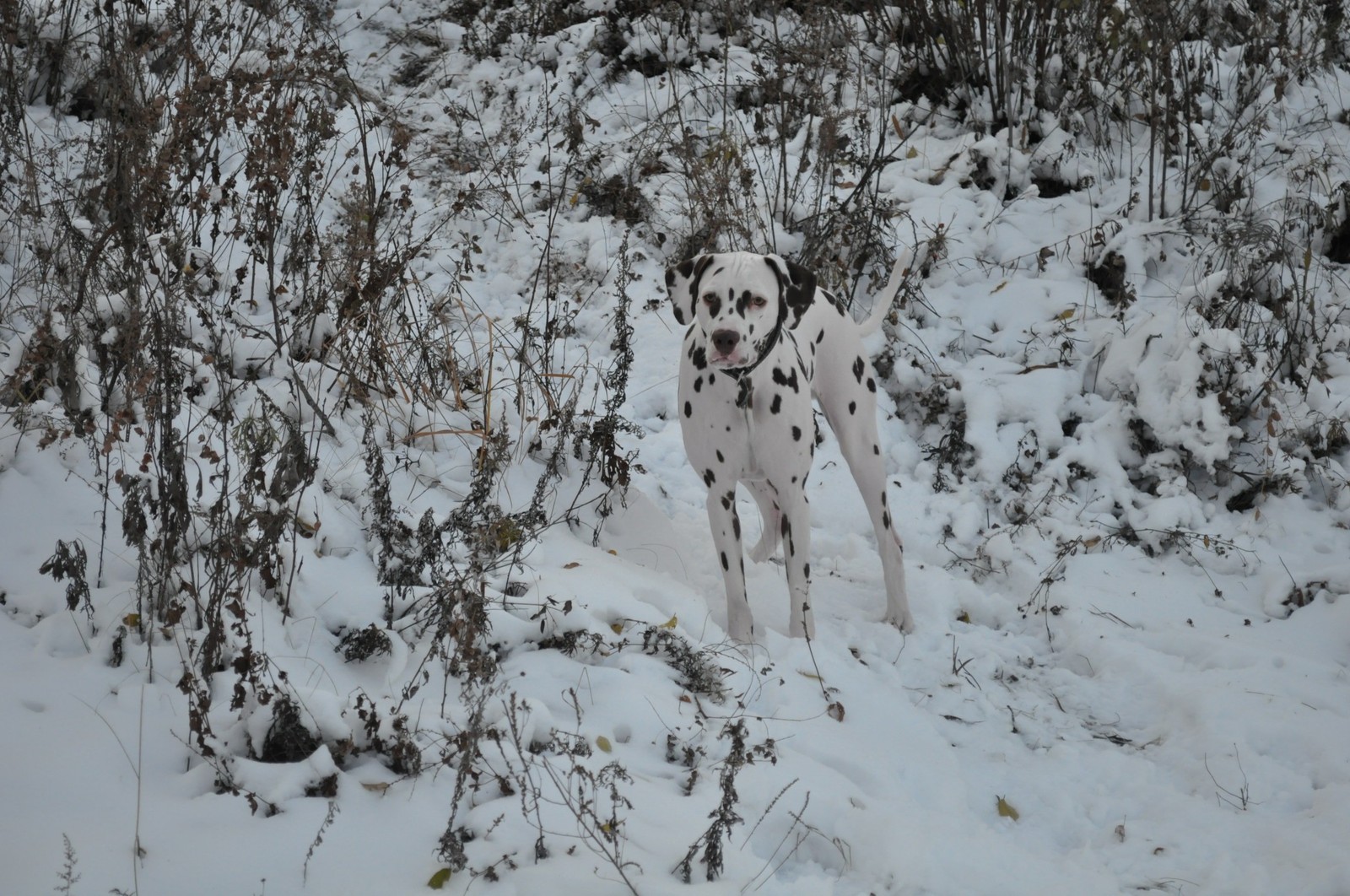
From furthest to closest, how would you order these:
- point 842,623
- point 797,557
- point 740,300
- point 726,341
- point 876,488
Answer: point 876,488
point 842,623
point 797,557
point 740,300
point 726,341

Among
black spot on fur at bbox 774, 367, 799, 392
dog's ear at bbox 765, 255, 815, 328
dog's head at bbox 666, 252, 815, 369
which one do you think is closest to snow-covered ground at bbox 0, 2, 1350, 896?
black spot on fur at bbox 774, 367, 799, 392

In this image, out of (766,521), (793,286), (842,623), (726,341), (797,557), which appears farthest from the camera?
(766,521)

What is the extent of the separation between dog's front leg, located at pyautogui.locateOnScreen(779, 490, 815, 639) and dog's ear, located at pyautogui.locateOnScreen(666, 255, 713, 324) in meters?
0.85

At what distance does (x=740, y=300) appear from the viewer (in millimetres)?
3982

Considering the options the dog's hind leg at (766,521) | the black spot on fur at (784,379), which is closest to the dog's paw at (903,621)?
the dog's hind leg at (766,521)

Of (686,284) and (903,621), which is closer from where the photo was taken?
(686,284)

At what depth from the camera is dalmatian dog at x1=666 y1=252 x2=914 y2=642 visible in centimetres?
401

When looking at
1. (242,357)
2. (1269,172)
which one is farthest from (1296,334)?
(242,357)

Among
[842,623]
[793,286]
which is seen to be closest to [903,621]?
[842,623]

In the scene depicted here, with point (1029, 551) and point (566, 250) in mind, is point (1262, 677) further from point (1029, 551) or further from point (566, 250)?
point (566, 250)

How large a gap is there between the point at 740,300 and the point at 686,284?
352 millimetres

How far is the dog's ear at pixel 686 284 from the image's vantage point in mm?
4176

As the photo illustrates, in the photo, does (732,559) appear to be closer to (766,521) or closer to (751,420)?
(751,420)

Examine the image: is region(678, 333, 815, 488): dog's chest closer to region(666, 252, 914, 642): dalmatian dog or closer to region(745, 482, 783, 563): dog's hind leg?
region(666, 252, 914, 642): dalmatian dog
